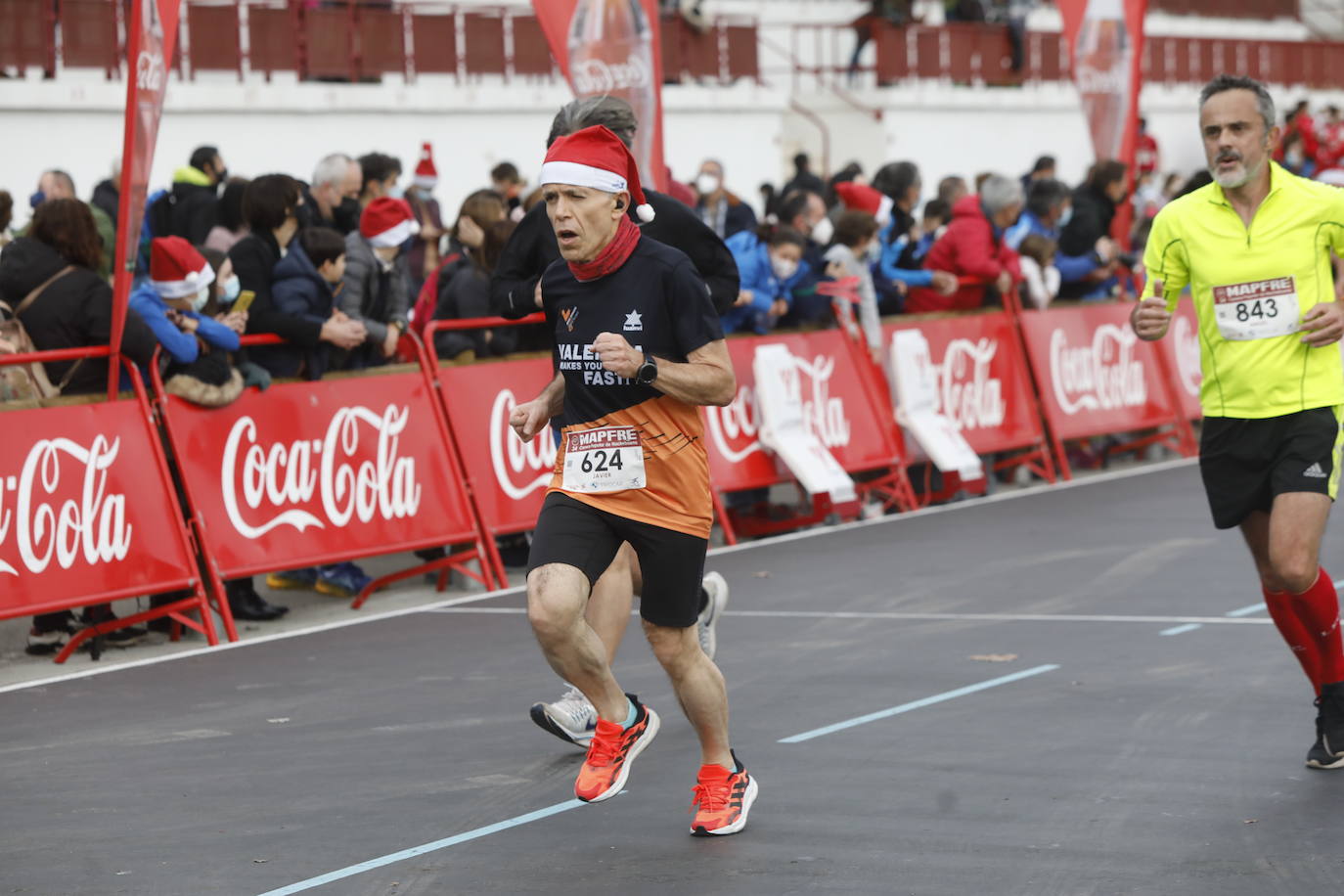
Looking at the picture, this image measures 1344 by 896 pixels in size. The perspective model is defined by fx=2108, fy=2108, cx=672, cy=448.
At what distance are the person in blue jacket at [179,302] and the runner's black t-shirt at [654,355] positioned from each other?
452 cm

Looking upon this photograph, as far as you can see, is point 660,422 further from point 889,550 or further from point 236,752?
point 889,550

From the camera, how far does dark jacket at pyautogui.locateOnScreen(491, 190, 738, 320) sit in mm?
8531

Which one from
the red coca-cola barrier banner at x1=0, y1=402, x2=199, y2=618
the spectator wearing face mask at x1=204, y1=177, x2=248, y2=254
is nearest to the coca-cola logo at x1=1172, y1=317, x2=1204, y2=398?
the spectator wearing face mask at x1=204, y1=177, x2=248, y2=254

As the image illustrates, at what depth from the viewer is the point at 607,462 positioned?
6.31 metres

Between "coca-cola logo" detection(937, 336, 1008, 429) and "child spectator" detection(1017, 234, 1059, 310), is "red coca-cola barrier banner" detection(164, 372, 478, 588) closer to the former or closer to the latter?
"coca-cola logo" detection(937, 336, 1008, 429)

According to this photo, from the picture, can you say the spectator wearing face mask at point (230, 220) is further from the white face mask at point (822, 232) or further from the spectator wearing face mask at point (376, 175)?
the white face mask at point (822, 232)

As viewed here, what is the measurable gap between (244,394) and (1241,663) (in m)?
5.16

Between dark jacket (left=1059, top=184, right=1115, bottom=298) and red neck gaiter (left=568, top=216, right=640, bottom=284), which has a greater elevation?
red neck gaiter (left=568, top=216, right=640, bottom=284)

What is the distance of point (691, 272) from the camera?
628cm

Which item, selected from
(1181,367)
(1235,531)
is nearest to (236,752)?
(1235,531)

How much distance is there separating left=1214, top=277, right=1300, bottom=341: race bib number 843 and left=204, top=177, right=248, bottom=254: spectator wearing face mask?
752 cm

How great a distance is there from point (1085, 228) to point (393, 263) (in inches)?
281

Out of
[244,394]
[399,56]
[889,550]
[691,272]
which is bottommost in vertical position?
[889,550]

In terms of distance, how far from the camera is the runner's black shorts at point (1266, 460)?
6855 mm
